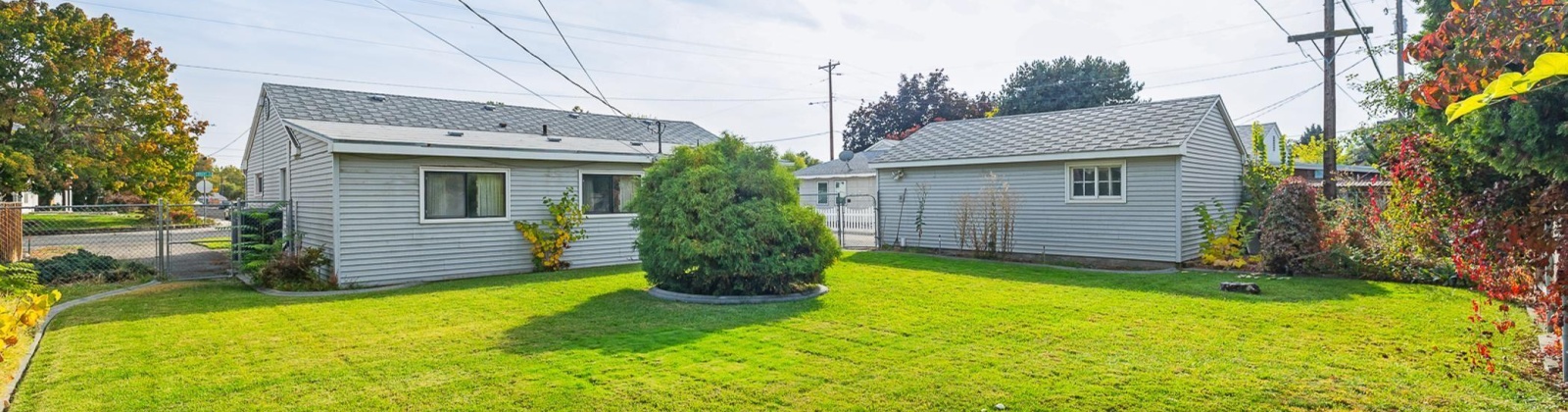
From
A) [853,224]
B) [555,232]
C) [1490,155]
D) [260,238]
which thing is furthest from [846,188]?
[1490,155]

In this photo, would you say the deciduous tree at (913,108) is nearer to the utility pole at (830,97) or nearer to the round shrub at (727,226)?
the utility pole at (830,97)

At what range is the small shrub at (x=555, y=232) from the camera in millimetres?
11914

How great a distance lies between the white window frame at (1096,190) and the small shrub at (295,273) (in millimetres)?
11619

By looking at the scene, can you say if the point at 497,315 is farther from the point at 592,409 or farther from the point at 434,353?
the point at 592,409

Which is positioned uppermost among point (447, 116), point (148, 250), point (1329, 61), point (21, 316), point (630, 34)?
point (630, 34)

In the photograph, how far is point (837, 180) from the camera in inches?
1156

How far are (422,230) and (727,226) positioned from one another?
5161 millimetres

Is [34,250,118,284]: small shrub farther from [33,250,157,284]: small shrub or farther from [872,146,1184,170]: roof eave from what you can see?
[872,146,1184,170]: roof eave

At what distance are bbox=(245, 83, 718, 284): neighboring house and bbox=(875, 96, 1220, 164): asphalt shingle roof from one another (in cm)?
607

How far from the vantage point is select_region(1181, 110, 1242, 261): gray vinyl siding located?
41.1ft


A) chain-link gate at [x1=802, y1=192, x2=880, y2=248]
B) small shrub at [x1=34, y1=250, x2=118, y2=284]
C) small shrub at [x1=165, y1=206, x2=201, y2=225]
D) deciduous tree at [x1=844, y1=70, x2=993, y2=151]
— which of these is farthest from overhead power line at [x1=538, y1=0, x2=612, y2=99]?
deciduous tree at [x1=844, y1=70, x2=993, y2=151]

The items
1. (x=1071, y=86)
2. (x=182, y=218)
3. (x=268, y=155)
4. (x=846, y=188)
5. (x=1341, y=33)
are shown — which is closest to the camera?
(x=1341, y=33)

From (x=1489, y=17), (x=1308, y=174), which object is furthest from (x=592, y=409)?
(x=1308, y=174)

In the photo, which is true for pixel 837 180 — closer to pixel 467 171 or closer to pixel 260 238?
pixel 467 171
